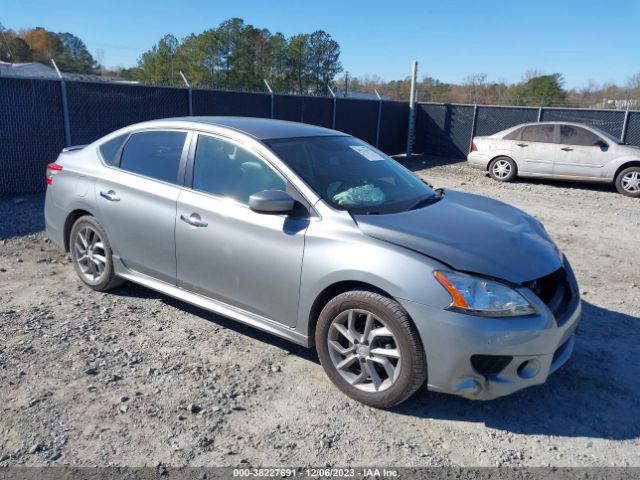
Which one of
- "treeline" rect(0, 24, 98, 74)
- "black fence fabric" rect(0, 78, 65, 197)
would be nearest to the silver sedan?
"black fence fabric" rect(0, 78, 65, 197)

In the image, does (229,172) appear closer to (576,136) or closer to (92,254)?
(92,254)

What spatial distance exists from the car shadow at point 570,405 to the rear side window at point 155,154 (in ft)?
8.45

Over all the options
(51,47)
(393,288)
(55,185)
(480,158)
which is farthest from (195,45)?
(393,288)

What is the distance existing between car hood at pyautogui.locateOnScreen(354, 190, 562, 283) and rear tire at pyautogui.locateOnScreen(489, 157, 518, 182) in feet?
33.3

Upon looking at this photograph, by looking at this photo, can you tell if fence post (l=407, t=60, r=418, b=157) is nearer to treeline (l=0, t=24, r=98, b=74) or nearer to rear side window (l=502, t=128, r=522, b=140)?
rear side window (l=502, t=128, r=522, b=140)

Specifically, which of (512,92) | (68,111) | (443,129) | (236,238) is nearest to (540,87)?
(512,92)

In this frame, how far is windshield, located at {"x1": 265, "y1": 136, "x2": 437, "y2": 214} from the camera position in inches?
149

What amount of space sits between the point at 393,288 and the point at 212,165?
5.99 ft

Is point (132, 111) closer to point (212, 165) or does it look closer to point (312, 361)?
point (212, 165)

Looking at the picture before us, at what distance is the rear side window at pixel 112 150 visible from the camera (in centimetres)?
484

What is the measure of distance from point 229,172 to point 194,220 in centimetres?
44

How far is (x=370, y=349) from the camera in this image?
329cm

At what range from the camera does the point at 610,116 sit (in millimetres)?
16000

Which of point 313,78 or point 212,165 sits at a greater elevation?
point 313,78
